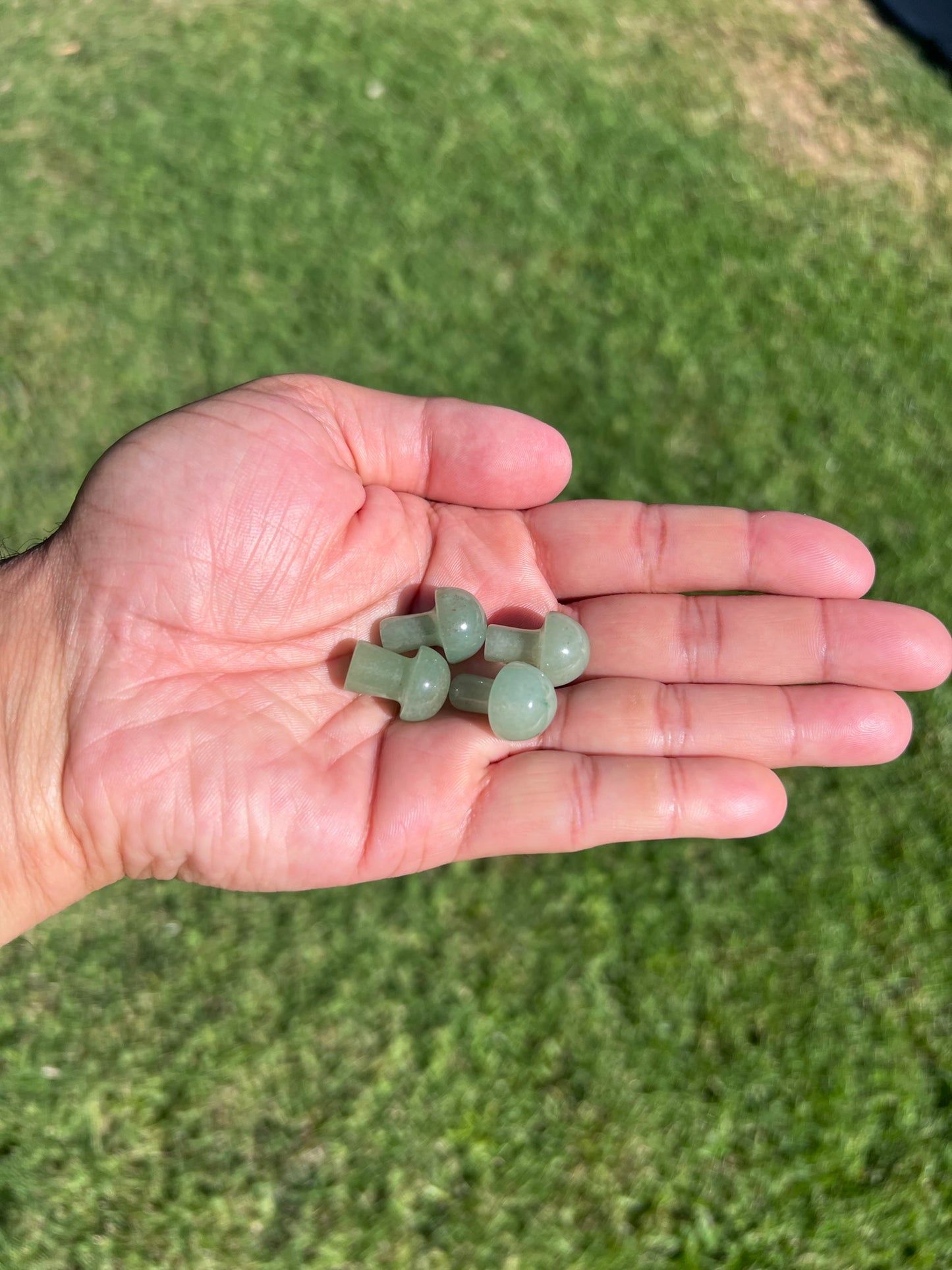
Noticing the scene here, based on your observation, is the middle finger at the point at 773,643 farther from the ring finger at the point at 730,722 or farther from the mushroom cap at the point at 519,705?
the mushroom cap at the point at 519,705

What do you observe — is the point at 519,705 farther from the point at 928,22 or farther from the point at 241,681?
the point at 928,22

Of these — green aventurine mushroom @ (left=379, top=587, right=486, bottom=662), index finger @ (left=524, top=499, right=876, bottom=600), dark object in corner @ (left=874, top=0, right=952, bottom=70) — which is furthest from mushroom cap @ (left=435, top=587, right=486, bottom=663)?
dark object in corner @ (left=874, top=0, right=952, bottom=70)

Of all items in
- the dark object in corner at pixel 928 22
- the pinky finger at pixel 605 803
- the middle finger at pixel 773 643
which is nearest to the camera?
the pinky finger at pixel 605 803

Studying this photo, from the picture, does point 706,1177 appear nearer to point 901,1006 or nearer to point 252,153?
point 901,1006

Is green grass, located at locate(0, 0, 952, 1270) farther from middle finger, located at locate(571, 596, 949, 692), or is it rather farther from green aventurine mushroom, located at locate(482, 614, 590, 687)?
green aventurine mushroom, located at locate(482, 614, 590, 687)

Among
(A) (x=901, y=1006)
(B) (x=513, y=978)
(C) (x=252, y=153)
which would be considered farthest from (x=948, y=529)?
(C) (x=252, y=153)

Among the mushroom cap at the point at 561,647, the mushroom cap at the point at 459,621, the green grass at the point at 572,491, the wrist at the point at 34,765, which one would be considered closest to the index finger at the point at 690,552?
the mushroom cap at the point at 561,647
